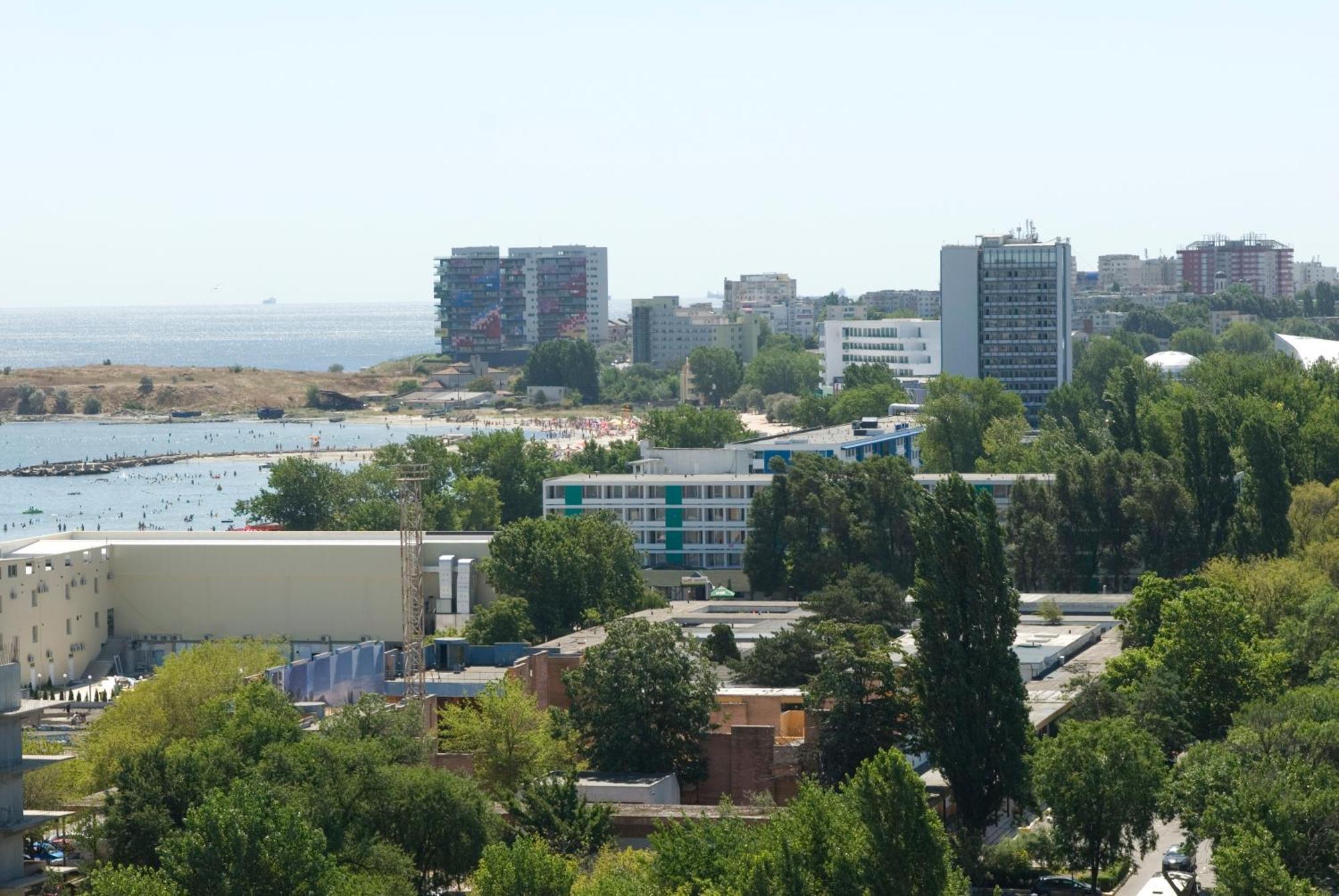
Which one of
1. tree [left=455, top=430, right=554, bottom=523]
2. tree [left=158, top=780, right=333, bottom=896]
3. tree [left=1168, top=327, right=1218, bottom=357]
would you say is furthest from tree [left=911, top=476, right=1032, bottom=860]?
tree [left=1168, top=327, right=1218, bottom=357]

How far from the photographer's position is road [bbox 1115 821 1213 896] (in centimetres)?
2323

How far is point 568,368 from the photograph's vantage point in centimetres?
13425

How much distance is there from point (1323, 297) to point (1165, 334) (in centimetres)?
2300

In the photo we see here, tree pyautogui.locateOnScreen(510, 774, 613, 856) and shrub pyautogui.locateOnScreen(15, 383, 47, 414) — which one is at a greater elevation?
tree pyautogui.locateOnScreen(510, 774, 613, 856)

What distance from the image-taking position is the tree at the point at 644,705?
1033 inches

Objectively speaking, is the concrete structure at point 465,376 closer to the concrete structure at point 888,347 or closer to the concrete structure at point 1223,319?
the concrete structure at point 888,347

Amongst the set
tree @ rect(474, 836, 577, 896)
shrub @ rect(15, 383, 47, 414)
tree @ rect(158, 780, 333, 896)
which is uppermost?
tree @ rect(158, 780, 333, 896)

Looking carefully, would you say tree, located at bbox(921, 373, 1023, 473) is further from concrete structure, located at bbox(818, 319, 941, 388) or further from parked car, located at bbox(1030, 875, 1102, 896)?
parked car, located at bbox(1030, 875, 1102, 896)

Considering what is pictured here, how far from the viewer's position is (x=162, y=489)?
91.9m

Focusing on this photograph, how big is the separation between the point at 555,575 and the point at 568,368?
3785 inches

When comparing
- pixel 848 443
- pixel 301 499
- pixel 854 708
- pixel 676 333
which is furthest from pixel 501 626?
pixel 676 333

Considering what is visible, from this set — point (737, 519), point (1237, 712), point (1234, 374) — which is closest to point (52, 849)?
point (1237, 712)

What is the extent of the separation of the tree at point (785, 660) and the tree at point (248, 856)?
1090cm

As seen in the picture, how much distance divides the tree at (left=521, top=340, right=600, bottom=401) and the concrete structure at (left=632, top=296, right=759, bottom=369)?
53.2 ft
